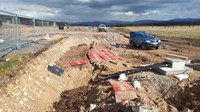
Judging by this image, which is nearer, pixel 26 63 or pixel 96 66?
pixel 26 63

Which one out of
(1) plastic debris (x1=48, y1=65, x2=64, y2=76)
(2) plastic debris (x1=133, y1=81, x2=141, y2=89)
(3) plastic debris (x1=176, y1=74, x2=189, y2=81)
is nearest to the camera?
(2) plastic debris (x1=133, y1=81, x2=141, y2=89)

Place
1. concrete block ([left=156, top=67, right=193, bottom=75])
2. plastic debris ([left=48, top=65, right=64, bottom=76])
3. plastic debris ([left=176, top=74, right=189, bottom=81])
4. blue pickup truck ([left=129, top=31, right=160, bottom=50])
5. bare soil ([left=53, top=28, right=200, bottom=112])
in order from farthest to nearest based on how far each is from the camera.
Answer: blue pickup truck ([left=129, top=31, right=160, bottom=50]) < plastic debris ([left=48, top=65, right=64, bottom=76]) < concrete block ([left=156, top=67, right=193, bottom=75]) < plastic debris ([left=176, top=74, right=189, bottom=81]) < bare soil ([left=53, top=28, right=200, bottom=112])

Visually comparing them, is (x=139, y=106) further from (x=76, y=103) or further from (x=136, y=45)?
(x=136, y=45)

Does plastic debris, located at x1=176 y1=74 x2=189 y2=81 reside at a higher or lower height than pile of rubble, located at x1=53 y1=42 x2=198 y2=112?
higher

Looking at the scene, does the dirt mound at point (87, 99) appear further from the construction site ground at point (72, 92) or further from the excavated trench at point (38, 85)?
the excavated trench at point (38, 85)

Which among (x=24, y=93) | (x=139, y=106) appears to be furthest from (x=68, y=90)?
(x=139, y=106)

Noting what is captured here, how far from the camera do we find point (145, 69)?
16250mm

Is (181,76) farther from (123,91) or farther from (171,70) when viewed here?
(123,91)

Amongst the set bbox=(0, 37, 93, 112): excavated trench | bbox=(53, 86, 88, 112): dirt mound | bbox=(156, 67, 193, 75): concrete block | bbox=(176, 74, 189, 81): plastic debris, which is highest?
bbox=(156, 67, 193, 75): concrete block

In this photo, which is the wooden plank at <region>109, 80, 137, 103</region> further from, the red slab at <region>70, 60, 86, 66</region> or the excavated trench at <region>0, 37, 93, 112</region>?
the red slab at <region>70, 60, 86, 66</region>

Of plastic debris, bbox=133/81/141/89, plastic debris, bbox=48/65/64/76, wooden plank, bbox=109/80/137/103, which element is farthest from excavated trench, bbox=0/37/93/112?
plastic debris, bbox=133/81/141/89

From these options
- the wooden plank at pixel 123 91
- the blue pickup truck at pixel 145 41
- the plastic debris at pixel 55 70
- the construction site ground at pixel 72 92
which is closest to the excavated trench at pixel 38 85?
the construction site ground at pixel 72 92

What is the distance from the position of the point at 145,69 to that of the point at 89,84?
305 centimetres

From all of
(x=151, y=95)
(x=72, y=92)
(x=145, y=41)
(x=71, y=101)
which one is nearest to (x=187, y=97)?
(x=151, y=95)
